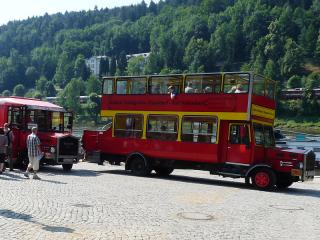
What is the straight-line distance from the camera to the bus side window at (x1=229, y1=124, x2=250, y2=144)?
62.0 ft

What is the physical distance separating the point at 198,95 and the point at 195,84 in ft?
1.92

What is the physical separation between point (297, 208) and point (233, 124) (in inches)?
226

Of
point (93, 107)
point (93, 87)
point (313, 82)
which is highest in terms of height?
point (313, 82)

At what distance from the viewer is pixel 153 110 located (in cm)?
2156

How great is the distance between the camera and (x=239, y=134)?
19.1 m

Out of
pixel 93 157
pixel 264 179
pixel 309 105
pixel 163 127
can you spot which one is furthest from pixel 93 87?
pixel 264 179

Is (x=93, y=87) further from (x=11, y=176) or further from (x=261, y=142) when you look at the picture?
(x=261, y=142)

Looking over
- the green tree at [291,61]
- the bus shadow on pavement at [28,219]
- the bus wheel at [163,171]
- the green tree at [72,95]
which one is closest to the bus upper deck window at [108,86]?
the bus wheel at [163,171]

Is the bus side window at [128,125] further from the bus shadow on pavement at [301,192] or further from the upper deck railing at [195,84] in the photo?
the bus shadow on pavement at [301,192]

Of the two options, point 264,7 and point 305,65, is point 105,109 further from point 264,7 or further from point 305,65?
point 264,7

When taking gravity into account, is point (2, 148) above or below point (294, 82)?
below

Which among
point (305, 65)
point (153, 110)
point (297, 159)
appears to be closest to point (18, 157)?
point (153, 110)

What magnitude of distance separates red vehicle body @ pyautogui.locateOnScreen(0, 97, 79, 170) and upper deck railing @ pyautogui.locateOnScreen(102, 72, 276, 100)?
293 cm

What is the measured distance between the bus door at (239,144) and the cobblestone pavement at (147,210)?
3.42ft
